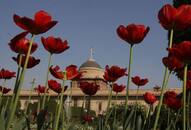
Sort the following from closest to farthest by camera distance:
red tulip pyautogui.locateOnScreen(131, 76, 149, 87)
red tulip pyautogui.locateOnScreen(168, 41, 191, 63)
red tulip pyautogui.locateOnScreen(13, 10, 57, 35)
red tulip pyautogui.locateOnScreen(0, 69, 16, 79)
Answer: red tulip pyautogui.locateOnScreen(13, 10, 57, 35) → red tulip pyautogui.locateOnScreen(168, 41, 191, 63) → red tulip pyautogui.locateOnScreen(0, 69, 16, 79) → red tulip pyautogui.locateOnScreen(131, 76, 149, 87)

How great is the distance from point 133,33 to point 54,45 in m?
0.56

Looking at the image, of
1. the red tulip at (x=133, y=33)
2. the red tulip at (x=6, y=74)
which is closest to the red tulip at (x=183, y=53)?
the red tulip at (x=133, y=33)

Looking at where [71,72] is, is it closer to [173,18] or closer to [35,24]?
[35,24]

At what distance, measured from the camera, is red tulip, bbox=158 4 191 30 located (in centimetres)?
245

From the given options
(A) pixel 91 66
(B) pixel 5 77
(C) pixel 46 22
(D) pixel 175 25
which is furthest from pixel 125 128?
(A) pixel 91 66

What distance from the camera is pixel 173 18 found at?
2.45 metres

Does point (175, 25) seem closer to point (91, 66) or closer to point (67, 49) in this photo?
point (67, 49)

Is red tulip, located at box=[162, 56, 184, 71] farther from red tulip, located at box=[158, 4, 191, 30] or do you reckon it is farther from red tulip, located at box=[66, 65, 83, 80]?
red tulip, located at box=[66, 65, 83, 80]

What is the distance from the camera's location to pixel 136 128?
10.9 feet

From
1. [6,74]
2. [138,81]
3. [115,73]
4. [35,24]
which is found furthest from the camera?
[138,81]

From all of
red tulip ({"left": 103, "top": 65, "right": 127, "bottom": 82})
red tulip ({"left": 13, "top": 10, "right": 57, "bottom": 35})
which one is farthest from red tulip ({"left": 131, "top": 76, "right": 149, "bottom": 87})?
red tulip ({"left": 13, "top": 10, "right": 57, "bottom": 35})

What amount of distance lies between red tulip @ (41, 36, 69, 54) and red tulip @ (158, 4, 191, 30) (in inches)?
29.6

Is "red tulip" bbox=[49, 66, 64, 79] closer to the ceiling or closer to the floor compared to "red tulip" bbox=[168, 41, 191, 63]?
closer to the floor

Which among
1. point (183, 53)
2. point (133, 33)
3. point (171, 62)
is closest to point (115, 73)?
point (133, 33)
